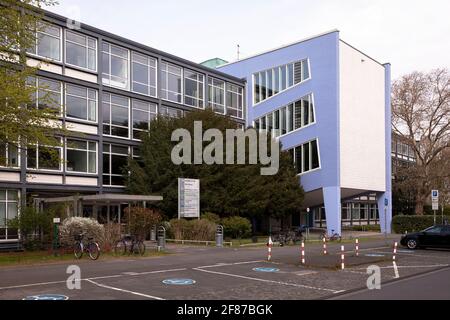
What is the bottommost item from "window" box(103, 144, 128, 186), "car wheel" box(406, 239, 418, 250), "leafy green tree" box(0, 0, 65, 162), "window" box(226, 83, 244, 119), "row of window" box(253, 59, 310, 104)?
"car wheel" box(406, 239, 418, 250)

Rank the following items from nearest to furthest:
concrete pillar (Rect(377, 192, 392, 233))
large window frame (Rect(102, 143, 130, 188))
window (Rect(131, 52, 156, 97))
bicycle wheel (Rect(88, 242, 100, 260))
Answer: bicycle wheel (Rect(88, 242, 100, 260)), large window frame (Rect(102, 143, 130, 188)), window (Rect(131, 52, 156, 97)), concrete pillar (Rect(377, 192, 392, 233))

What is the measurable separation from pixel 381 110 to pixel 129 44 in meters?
26.8

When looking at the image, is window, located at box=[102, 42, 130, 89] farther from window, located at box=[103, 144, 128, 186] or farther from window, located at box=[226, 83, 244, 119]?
window, located at box=[226, 83, 244, 119]

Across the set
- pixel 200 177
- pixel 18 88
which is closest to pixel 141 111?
pixel 200 177

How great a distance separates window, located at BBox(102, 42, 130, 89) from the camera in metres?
37.5

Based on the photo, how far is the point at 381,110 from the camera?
52.9 metres

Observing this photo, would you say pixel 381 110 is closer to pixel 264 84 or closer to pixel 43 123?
pixel 264 84

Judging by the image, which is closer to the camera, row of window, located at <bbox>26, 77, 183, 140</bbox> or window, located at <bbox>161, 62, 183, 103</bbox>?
row of window, located at <bbox>26, 77, 183, 140</bbox>

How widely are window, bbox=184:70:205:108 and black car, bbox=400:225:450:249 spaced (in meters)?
22.5

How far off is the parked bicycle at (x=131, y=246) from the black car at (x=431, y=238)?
48.1 ft

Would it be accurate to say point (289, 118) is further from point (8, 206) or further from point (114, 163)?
point (8, 206)

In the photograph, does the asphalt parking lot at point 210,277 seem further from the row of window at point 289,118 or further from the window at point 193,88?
the row of window at point 289,118

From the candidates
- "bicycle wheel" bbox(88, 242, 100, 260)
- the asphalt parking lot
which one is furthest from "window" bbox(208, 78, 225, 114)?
"bicycle wheel" bbox(88, 242, 100, 260)
